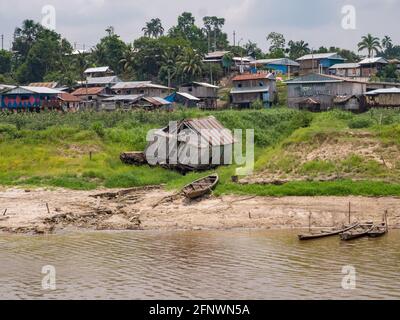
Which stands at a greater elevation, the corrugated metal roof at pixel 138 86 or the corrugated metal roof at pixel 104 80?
the corrugated metal roof at pixel 104 80

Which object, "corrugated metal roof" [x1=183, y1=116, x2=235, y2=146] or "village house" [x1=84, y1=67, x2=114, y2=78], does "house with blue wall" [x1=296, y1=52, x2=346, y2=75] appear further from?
"corrugated metal roof" [x1=183, y1=116, x2=235, y2=146]

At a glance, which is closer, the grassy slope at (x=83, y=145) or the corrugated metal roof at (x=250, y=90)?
the grassy slope at (x=83, y=145)

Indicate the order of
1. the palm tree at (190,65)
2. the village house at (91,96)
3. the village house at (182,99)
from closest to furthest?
the village house at (182,99)
the village house at (91,96)
the palm tree at (190,65)

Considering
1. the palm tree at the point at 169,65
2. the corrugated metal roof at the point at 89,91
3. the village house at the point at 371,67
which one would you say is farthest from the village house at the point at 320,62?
the corrugated metal roof at the point at 89,91

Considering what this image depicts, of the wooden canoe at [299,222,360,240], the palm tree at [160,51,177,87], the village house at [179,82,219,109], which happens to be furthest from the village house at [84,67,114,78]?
the wooden canoe at [299,222,360,240]

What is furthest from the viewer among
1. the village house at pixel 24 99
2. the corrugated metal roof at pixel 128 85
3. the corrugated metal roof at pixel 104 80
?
the corrugated metal roof at pixel 104 80

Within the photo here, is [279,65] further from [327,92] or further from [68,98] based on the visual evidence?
[68,98]

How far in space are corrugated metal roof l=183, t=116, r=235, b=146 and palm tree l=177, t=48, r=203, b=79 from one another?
38.2 meters

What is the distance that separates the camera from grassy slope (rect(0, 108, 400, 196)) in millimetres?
34500

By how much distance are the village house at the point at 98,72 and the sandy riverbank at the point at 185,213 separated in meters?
60.0

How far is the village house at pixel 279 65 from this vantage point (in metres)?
98.8

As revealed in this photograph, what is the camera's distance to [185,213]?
32.8 metres

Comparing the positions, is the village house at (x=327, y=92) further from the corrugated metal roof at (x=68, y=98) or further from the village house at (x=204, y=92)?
the corrugated metal roof at (x=68, y=98)

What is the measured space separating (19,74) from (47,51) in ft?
19.4
